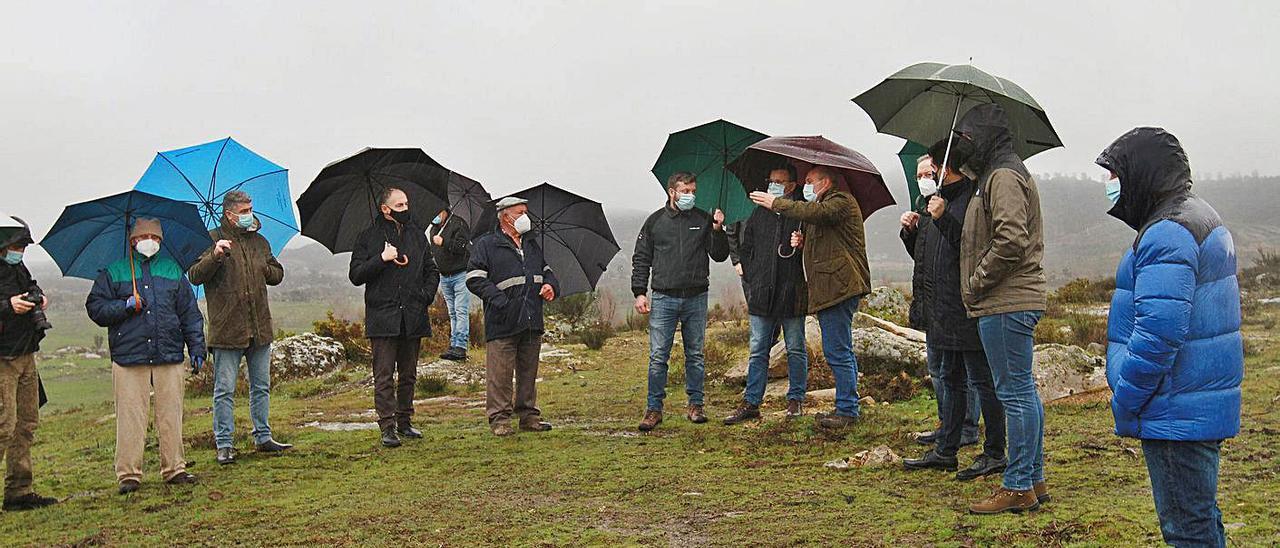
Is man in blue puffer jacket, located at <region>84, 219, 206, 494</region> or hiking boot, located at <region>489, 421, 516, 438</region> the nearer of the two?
man in blue puffer jacket, located at <region>84, 219, 206, 494</region>

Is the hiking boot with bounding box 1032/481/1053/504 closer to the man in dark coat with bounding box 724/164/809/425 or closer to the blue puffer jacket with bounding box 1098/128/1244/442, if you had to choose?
the blue puffer jacket with bounding box 1098/128/1244/442

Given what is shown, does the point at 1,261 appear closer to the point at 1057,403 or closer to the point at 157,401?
the point at 157,401

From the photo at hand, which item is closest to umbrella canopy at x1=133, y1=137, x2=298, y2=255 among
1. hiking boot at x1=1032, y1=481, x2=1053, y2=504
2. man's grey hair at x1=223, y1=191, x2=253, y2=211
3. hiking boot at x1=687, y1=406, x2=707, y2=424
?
man's grey hair at x1=223, y1=191, x2=253, y2=211

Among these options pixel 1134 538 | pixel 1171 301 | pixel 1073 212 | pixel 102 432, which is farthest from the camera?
pixel 1073 212

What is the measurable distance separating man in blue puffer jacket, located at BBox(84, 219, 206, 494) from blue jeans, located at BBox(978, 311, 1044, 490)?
5029 mm

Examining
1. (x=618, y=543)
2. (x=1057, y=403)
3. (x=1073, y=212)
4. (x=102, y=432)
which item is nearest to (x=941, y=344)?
(x=618, y=543)

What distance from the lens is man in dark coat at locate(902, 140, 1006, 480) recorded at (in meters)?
5.27

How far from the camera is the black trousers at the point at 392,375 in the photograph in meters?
7.66

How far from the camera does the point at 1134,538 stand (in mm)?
4102

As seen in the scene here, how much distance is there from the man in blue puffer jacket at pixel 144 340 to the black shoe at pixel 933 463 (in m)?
4.67

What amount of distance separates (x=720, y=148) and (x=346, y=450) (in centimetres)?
389

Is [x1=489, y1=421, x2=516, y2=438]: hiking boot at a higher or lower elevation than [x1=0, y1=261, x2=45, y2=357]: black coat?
lower

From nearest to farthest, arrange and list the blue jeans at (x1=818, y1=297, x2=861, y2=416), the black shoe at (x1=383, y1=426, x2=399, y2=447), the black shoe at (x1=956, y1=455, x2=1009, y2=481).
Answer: the black shoe at (x1=956, y1=455, x2=1009, y2=481) < the blue jeans at (x1=818, y1=297, x2=861, y2=416) < the black shoe at (x1=383, y1=426, x2=399, y2=447)

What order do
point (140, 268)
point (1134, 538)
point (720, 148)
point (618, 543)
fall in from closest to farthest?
point (1134, 538) → point (618, 543) → point (140, 268) → point (720, 148)
